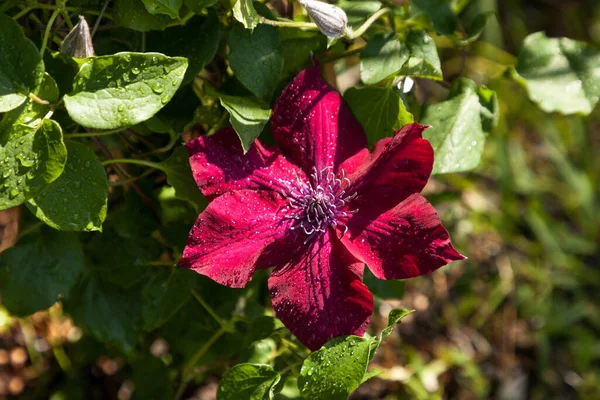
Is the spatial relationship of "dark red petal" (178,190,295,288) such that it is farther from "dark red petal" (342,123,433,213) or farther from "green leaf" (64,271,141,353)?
"green leaf" (64,271,141,353)

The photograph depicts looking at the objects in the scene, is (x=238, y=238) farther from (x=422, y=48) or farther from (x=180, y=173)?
(x=422, y=48)

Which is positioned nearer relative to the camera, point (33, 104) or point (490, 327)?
point (33, 104)

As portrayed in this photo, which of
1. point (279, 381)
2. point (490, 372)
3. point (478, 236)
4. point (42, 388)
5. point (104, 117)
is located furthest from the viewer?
point (478, 236)

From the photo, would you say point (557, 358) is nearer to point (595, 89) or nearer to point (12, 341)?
point (595, 89)

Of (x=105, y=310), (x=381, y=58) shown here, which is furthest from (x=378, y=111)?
(x=105, y=310)

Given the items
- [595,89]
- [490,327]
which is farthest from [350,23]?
[490,327]

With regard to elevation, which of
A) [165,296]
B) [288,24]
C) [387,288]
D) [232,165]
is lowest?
[387,288]
